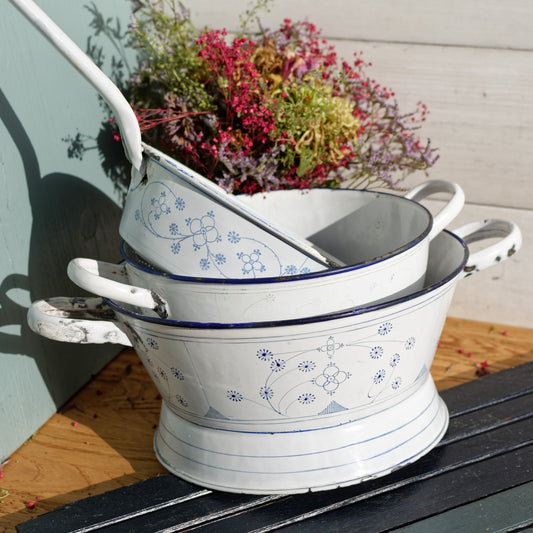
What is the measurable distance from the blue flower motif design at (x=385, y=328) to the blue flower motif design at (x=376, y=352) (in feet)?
0.05

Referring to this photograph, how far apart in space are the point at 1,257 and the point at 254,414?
0.31 m

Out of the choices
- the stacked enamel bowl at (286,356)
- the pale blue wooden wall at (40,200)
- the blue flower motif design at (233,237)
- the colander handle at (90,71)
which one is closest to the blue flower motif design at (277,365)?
the stacked enamel bowl at (286,356)

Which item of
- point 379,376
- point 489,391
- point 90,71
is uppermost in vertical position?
point 90,71

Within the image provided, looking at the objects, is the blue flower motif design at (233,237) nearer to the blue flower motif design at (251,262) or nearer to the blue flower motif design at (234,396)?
the blue flower motif design at (251,262)

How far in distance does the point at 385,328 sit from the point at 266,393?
0.37ft

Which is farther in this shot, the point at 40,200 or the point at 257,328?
the point at 40,200

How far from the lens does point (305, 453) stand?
596 mm

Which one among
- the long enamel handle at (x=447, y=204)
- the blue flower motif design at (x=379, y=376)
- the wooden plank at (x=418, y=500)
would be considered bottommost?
the wooden plank at (x=418, y=500)

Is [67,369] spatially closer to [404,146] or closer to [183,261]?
[183,261]

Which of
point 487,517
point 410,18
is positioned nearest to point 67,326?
point 487,517

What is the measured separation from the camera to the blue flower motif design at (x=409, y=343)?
582 millimetres

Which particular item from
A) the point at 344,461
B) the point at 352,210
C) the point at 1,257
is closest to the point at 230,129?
the point at 352,210

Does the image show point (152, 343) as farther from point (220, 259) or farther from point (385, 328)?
point (385, 328)

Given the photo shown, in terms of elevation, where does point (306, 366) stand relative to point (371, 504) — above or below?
above
